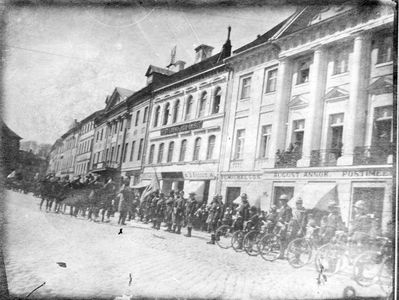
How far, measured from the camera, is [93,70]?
3787mm

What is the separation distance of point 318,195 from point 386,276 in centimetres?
104

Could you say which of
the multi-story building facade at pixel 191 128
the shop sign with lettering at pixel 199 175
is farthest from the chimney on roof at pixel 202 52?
the shop sign with lettering at pixel 199 175

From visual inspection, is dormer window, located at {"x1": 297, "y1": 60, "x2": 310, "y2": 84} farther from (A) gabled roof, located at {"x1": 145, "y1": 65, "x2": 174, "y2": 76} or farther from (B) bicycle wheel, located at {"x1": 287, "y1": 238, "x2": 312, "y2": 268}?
(B) bicycle wheel, located at {"x1": 287, "y1": 238, "x2": 312, "y2": 268}

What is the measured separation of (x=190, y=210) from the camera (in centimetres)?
380

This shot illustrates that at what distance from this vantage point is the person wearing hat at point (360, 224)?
3344mm

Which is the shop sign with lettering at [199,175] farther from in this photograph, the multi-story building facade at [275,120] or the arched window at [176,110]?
the arched window at [176,110]

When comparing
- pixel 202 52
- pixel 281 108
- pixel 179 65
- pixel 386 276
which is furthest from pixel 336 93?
pixel 386 276

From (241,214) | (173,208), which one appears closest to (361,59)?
(241,214)

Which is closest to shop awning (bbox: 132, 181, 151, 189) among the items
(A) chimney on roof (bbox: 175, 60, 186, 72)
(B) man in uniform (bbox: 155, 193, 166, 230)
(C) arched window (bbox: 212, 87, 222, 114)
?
(B) man in uniform (bbox: 155, 193, 166, 230)

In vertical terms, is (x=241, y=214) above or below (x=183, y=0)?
below

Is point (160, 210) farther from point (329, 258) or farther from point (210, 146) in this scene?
point (329, 258)

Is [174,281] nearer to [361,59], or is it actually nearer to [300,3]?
[361,59]

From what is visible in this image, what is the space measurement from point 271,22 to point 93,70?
2053 millimetres

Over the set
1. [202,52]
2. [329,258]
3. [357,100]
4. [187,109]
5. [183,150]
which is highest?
[202,52]
